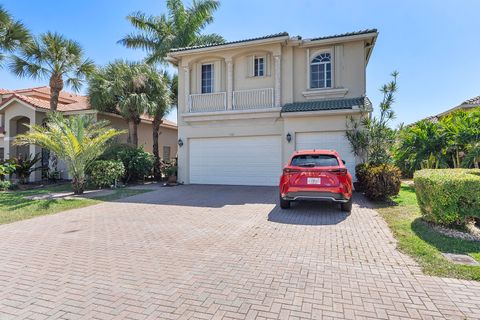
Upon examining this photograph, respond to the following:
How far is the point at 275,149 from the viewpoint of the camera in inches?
566

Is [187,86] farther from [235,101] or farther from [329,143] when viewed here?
[329,143]

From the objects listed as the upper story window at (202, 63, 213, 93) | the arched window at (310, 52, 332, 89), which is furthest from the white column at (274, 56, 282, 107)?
the upper story window at (202, 63, 213, 93)

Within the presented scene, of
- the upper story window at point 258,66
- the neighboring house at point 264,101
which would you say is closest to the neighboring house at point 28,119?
the neighboring house at point 264,101

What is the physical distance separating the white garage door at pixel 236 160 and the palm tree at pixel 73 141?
15.9 feet

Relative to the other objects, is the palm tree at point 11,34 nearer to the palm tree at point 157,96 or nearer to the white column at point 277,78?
the palm tree at point 157,96

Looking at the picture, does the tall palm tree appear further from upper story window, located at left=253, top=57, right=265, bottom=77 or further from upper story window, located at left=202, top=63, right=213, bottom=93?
upper story window, located at left=253, top=57, right=265, bottom=77

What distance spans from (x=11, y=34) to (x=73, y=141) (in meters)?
10.2

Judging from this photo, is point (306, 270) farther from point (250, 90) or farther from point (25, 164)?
point (25, 164)

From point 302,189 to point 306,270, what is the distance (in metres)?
3.75

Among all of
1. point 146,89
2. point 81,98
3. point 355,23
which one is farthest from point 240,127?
point 81,98

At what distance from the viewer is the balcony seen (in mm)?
14508

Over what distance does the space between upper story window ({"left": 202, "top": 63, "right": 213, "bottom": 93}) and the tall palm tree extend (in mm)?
3351

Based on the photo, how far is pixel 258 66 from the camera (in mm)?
15211

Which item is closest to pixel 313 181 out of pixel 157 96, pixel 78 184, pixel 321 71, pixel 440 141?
pixel 440 141
